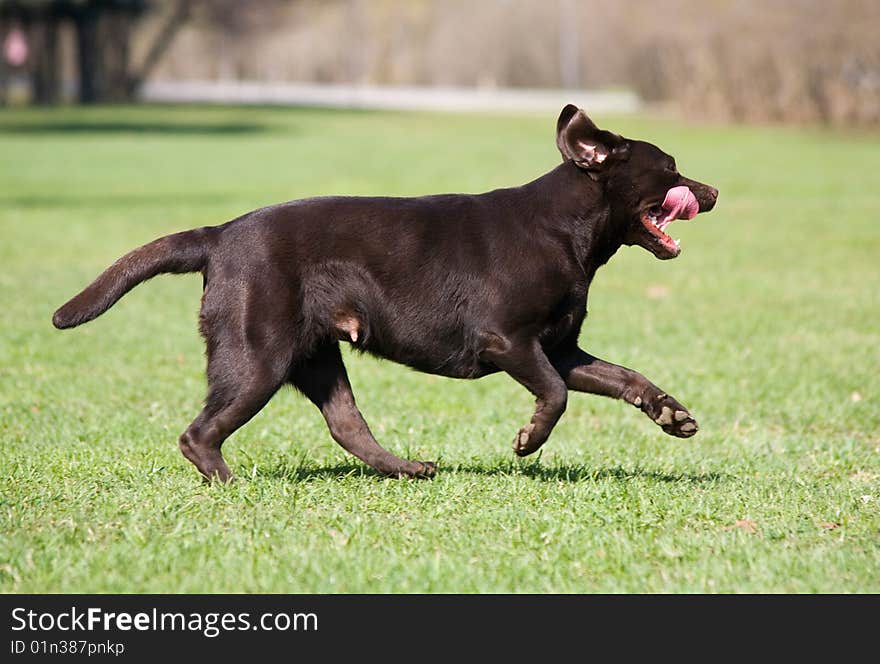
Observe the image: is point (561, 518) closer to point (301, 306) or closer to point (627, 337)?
point (301, 306)

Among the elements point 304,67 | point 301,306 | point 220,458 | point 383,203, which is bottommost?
point 304,67

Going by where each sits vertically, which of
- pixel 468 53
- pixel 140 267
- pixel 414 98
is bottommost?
pixel 414 98

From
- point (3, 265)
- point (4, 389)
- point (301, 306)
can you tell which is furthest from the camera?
point (3, 265)

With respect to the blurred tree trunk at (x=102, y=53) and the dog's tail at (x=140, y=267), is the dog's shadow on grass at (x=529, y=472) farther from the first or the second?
the blurred tree trunk at (x=102, y=53)

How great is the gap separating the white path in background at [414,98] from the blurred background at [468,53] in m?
0.27

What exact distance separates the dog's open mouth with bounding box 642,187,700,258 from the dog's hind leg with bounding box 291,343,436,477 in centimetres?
140

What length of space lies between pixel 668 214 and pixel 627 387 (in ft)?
2.55

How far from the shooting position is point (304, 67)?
114 m

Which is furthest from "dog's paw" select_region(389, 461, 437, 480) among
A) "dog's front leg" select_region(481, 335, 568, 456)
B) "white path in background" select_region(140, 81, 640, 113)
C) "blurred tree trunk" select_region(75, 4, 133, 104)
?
"blurred tree trunk" select_region(75, 4, 133, 104)

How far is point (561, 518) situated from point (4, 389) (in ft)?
15.1

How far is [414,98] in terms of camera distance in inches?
3162

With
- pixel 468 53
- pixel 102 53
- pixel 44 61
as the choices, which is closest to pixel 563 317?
pixel 44 61

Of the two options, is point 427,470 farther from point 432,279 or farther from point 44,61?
point 44,61
